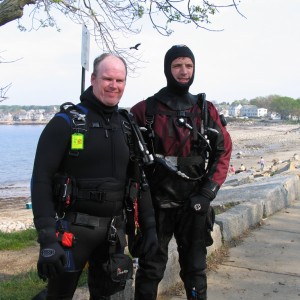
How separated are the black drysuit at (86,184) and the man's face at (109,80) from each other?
0.18 ft

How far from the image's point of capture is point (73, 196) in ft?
8.77

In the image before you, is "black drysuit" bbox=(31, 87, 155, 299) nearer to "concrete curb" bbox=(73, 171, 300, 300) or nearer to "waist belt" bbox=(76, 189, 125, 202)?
"waist belt" bbox=(76, 189, 125, 202)

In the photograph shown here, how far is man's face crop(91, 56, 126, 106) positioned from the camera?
279 centimetres

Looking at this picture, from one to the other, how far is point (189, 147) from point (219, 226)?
2.39m

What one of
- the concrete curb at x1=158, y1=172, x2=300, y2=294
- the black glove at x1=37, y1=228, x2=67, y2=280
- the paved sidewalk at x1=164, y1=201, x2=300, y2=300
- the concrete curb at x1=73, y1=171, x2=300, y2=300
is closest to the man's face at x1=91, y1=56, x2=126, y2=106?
the black glove at x1=37, y1=228, x2=67, y2=280

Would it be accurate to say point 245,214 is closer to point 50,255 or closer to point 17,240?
point 17,240

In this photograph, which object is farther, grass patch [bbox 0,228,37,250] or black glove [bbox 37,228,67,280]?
grass patch [bbox 0,228,37,250]

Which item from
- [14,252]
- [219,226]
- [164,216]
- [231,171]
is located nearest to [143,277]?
[164,216]

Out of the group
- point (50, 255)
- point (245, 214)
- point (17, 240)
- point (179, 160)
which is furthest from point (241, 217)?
point (50, 255)

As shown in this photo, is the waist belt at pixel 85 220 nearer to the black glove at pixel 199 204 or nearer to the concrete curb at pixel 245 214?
the black glove at pixel 199 204

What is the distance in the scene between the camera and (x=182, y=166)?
342 cm

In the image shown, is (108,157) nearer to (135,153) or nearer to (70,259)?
(135,153)

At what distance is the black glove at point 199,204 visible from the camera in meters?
3.39

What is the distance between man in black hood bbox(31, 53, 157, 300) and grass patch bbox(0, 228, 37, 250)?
410cm
